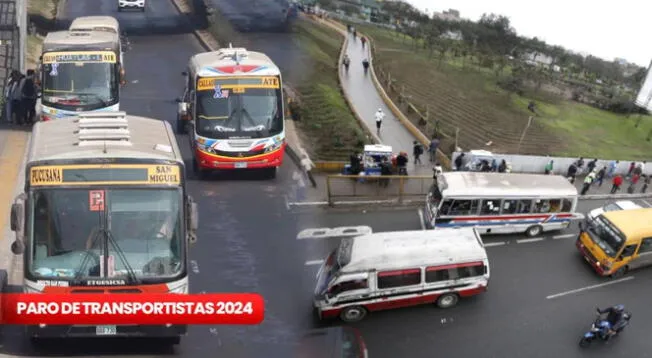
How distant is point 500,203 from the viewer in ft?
67.8

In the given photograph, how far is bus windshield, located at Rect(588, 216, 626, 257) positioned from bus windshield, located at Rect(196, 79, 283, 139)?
445 inches

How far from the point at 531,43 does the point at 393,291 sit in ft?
238

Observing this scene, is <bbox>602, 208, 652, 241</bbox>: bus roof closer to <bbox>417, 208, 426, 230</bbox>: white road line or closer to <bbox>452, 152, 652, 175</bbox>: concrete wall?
<bbox>417, 208, 426, 230</bbox>: white road line

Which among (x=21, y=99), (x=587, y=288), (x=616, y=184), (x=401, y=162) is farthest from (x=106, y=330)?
(x=616, y=184)

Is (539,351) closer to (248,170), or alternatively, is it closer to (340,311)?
(340,311)

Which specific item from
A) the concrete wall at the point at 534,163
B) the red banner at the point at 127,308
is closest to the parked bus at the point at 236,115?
the concrete wall at the point at 534,163

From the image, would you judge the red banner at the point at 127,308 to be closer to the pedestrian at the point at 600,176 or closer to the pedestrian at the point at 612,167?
the pedestrian at the point at 600,176

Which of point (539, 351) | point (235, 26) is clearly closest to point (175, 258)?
point (539, 351)

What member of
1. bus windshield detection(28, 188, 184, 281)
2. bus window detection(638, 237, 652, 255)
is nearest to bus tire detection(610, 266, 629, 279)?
bus window detection(638, 237, 652, 255)

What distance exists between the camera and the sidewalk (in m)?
29.4

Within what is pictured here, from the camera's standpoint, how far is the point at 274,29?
49.1m

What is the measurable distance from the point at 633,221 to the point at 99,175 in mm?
16705

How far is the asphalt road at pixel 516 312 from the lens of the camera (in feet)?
50.4

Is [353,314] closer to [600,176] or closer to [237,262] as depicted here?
[237,262]
